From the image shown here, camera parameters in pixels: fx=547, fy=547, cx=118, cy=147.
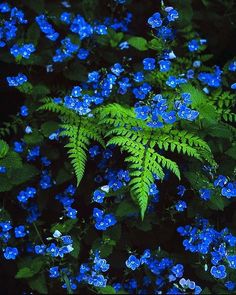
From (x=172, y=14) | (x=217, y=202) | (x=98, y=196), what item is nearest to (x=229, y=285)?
(x=217, y=202)

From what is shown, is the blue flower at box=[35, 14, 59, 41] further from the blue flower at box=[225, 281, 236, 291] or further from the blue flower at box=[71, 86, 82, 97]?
the blue flower at box=[225, 281, 236, 291]

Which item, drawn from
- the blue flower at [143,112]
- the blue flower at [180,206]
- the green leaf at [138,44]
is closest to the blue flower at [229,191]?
the blue flower at [180,206]

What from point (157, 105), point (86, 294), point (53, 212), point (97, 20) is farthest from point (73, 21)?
point (86, 294)

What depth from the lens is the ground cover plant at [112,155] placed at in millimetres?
3793

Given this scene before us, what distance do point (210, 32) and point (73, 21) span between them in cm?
133

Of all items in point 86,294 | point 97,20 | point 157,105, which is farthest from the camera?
point 97,20

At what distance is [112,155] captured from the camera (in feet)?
13.9

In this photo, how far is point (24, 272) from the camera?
386 cm

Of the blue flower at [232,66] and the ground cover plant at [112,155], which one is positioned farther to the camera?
the blue flower at [232,66]

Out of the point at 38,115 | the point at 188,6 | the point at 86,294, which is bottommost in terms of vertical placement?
Result: the point at 86,294

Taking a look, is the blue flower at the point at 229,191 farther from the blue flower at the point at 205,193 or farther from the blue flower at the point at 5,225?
the blue flower at the point at 5,225

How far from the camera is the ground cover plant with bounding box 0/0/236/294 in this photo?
12.4 ft

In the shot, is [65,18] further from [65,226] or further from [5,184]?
[65,226]

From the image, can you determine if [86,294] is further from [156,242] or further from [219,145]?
[219,145]
